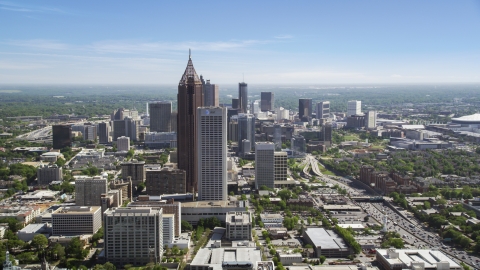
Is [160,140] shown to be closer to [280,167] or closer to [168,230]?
[280,167]

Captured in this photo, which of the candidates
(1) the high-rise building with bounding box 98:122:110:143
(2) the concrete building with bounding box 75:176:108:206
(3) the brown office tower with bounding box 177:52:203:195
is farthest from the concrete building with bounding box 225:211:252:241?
(1) the high-rise building with bounding box 98:122:110:143

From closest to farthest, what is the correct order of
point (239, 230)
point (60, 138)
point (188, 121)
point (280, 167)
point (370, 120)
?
point (239, 230) < point (188, 121) < point (280, 167) < point (60, 138) < point (370, 120)

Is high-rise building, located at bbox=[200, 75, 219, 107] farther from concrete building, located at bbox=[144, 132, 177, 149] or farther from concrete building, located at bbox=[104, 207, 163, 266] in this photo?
concrete building, located at bbox=[104, 207, 163, 266]

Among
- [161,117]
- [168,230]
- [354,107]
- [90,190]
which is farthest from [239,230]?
[354,107]

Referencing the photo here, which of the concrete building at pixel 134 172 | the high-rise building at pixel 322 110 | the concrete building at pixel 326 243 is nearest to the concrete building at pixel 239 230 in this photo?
the concrete building at pixel 326 243

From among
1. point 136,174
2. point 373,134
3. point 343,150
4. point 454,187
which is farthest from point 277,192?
point 373,134

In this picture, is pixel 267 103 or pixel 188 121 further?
pixel 267 103

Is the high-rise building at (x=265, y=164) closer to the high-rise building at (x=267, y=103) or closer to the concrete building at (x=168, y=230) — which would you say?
the concrete building at (x=168, y=230)
